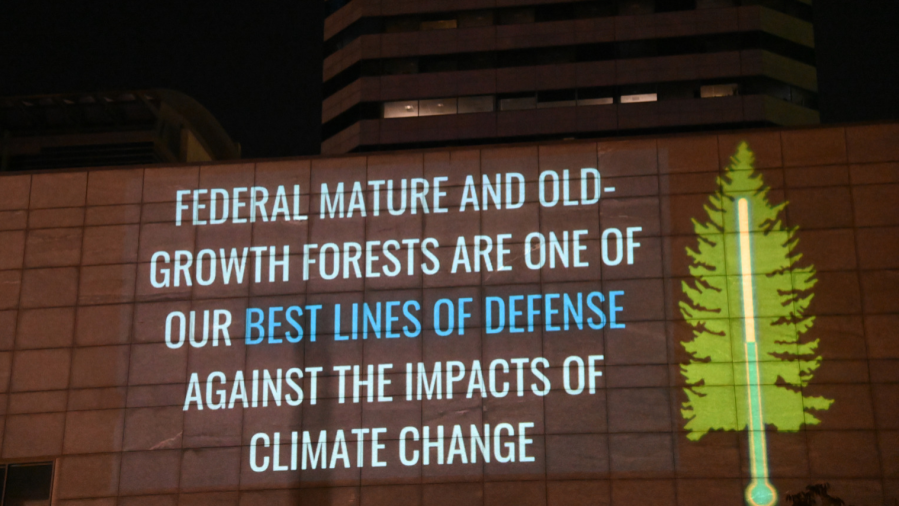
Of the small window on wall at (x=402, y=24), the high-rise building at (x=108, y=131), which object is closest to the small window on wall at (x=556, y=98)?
the small window on wall at (x=402, y=24)

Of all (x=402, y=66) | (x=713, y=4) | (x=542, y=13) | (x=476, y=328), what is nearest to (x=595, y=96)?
(x=542, y=13)

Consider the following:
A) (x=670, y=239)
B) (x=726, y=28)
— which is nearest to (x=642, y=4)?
(x=726, y=28)

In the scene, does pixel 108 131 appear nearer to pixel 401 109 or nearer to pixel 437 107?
pixel 401 109

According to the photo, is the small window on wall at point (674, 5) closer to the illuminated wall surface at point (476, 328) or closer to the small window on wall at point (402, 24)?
the small window on wall at point (402, 24)

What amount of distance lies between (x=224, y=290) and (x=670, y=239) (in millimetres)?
14995

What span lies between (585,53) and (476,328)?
69761 millimetres

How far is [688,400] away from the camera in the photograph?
35281mm

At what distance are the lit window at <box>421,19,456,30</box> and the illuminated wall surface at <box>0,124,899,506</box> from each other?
6897 centimetres

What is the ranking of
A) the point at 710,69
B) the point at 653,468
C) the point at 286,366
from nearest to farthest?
1. the point at 653,468
2. the point at 286,366
3. the point at 710,69

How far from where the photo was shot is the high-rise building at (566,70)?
100312mm

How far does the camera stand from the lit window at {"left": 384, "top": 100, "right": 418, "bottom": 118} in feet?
342

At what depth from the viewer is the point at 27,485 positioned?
1480 inches

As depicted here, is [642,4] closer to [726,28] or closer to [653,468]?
[726,28]

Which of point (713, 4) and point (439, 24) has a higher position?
point (713, 4)
